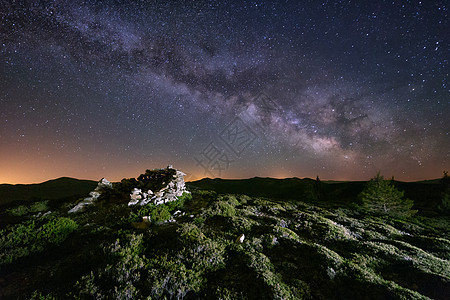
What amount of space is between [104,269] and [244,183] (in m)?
115

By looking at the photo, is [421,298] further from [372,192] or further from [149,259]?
[372,192]

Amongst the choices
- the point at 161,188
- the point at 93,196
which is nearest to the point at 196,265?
the point at 161,188

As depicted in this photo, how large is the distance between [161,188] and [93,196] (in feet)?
20.5

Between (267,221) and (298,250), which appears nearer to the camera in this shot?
(298,250)

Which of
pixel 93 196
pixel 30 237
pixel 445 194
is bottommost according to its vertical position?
pixel 445 194

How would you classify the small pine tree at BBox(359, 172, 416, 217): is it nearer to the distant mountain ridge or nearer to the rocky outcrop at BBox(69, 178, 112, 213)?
the rocky outcrop at BBox(69, 178, 112, 213)

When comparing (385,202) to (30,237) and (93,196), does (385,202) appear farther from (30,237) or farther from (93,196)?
(30,237)

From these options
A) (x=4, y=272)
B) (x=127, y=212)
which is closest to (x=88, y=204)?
(x=127, y=212)

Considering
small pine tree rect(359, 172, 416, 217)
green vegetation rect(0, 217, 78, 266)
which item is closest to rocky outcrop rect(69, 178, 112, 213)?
green vegetation rect(0, 217, 78, 266)

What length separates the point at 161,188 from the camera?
1825cm

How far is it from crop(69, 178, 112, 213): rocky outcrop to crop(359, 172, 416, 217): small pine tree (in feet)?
134

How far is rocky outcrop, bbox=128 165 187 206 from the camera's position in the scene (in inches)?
594

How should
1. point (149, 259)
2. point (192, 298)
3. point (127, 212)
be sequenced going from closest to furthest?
point (192, 298) < point (149, 259) < point (127, 212)

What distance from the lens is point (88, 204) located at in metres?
15.2
